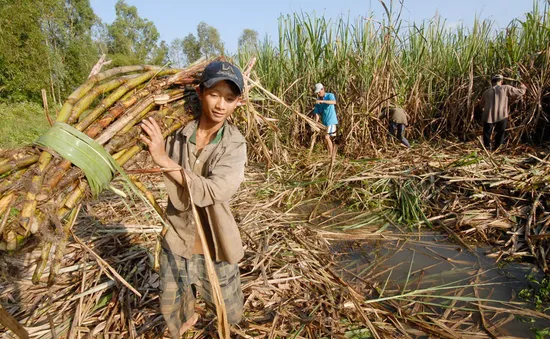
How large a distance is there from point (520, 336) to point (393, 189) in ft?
6.88

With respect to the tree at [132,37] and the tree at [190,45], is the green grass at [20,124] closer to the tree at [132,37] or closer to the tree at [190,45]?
the tree at [132,37]

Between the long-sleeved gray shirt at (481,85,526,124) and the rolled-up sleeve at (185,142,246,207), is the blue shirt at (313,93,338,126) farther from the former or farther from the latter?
the rolled-up sleeve at (185,142,246,207)

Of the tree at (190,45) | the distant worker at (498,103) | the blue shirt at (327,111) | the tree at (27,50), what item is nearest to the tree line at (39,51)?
the tree at (27,50)

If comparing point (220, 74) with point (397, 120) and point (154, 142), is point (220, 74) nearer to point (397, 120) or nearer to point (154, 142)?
point (154, 142)

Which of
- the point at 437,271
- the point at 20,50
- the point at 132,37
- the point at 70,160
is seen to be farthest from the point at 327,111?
the point at 132,37

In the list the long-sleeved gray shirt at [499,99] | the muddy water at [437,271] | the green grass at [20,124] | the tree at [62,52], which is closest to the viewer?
the muddy water at [437,271]

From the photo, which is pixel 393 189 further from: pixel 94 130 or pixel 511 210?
pixel 94 130

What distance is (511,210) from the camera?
121 inches

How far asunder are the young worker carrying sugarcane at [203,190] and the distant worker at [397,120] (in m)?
4.61

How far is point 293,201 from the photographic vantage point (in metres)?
3.78

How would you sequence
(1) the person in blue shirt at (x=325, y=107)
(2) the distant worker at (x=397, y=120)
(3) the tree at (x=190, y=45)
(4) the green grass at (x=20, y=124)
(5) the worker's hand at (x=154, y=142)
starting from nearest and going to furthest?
1. (5) the worker's hand at (x=154, y=142)
2. (1) the person in blue shirt at (x=325, y=107)
3. (2) the distant worker at (x=397, y=120)
4. (4) the green grass at (x=20, y=124)
5. (3) the tree at (x=190, y=45)

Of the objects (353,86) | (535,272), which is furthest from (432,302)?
(353,86)

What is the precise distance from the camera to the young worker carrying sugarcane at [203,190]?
48.2 inches

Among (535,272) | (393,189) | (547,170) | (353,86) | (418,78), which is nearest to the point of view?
(535,272)
